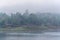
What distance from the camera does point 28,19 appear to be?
140cm

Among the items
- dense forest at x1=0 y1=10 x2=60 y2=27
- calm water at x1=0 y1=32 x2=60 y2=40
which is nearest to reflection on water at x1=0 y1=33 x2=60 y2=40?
calm water at x1=0 y1=32 x2=60 y2=40

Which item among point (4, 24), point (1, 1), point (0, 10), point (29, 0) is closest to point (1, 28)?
point (4, 24)

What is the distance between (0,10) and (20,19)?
25 centimetres

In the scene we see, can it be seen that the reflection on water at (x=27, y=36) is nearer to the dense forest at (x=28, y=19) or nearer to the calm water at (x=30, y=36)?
the calm water at (x=30, y=36)

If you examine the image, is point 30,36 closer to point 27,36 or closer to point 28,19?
point 27,36

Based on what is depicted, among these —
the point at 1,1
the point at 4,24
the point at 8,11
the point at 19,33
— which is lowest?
the point at 19,33

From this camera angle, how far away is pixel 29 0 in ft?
4.72

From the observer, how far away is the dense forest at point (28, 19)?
4.59 feet

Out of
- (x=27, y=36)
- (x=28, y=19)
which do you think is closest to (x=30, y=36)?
(x=27, y=36)

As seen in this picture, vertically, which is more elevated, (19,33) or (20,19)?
(20,19)

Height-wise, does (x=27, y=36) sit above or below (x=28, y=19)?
below

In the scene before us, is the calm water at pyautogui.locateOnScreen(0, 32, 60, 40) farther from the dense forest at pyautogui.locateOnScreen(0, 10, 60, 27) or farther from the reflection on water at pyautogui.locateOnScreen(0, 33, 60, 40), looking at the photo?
the dense forest at pyautogui.locateOnScreen(0, 10, 60, 27)

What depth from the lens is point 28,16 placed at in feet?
4.63

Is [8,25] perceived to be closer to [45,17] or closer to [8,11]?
[8,11]
